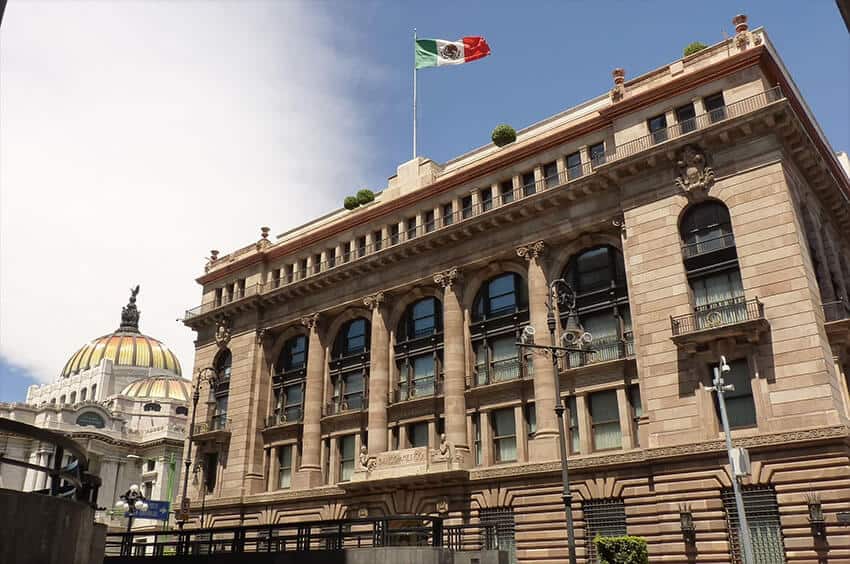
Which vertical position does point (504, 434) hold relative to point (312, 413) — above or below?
below

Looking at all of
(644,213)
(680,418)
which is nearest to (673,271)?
(644,213)

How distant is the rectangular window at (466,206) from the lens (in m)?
43.8

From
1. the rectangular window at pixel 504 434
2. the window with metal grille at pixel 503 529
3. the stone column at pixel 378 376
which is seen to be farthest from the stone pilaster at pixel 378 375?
the window with metal grille at pixel 503 529

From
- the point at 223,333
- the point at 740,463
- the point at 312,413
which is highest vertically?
the point at 223,333

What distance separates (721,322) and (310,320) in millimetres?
28871

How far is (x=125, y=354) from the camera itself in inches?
6147

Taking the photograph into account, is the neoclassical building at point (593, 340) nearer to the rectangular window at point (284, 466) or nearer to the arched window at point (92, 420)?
the rectangular window at point (284, 466)

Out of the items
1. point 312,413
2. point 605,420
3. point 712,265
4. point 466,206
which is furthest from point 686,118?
point 312,413

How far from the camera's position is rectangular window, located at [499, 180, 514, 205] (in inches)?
1647

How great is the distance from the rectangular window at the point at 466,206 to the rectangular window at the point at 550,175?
5.19 m

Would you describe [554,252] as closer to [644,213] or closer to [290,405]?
[644,213]

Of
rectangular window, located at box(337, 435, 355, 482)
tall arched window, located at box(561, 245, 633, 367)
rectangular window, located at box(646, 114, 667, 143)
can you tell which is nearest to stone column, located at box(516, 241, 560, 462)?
tall arched window, located at box(561, 245, 633, 367)

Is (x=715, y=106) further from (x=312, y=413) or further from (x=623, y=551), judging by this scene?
(x=312, y=413)

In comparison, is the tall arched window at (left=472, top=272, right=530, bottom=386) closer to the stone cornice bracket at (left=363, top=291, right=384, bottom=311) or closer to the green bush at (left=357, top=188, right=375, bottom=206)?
the stone cornice bracket at (left=363, top=291, right=384, bottom=311)
